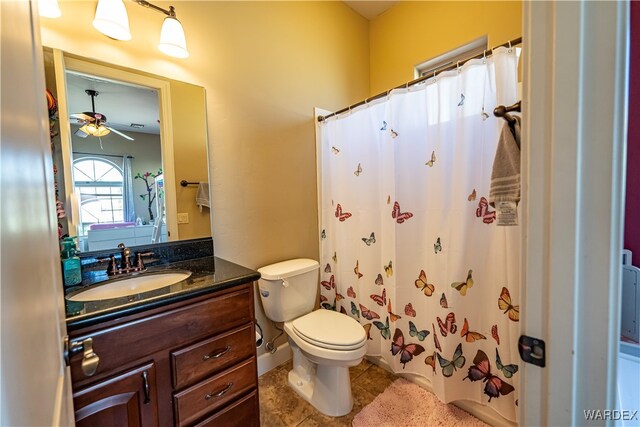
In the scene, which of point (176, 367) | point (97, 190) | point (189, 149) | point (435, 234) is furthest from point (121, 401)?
point (435, 234)

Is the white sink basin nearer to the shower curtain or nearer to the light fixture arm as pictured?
the shower curtain

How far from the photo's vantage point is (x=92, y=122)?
1.29 metres

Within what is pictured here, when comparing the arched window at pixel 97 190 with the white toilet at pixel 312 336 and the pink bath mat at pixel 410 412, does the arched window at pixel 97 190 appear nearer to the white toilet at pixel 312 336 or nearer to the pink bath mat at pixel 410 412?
the white toilet at pixel 312 336

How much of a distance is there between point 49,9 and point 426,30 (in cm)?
218

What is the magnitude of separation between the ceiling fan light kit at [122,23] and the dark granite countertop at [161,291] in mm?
1101

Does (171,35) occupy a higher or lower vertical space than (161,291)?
higher

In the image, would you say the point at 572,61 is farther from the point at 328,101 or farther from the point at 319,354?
the point at 328,101

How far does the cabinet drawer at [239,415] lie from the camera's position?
1153mm

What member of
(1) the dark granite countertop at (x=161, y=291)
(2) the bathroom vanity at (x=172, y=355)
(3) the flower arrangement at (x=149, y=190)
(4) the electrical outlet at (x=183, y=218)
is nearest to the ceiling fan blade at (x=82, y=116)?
(3) the flower arrangement at (x=149, y=190)

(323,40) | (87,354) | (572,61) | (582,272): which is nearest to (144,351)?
(87,354)

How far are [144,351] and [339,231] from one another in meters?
1.34

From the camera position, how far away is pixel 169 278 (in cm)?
132

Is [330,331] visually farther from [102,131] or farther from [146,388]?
[102,131]

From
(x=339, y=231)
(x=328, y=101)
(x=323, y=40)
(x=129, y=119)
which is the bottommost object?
(x=339, y=231)
